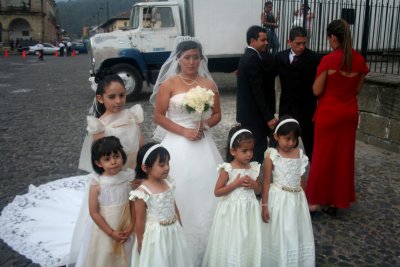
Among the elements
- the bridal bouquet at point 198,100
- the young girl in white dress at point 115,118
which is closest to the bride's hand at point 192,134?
the bridal bouquet at point 198,100

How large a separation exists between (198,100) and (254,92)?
131cm

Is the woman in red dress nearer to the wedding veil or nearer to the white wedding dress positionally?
the wedding veil

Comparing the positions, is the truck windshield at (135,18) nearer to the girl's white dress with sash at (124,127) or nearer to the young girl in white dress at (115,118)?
the young girl in white dress at (115,118)

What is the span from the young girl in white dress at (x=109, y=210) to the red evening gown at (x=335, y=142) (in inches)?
85.0

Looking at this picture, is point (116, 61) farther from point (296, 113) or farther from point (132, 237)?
point (132, 237)

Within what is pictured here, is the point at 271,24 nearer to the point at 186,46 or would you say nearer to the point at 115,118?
the point at 186,46

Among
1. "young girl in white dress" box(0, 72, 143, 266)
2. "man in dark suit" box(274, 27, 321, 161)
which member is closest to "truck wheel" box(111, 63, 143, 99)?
"young girl in white dress" box(0, 72, 143, 266)

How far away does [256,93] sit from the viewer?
432 centimetres

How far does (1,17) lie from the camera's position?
56250 mm

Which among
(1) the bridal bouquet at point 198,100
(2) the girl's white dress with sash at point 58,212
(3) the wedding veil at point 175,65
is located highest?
(3) the wedding veil at point 175,65

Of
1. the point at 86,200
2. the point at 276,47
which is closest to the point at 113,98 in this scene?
the point at 86,200

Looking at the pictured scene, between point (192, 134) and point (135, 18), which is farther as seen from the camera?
point (135, 18)

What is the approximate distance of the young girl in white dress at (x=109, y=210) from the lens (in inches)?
104

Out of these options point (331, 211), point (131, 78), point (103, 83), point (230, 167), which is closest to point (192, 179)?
point (230, 167)
